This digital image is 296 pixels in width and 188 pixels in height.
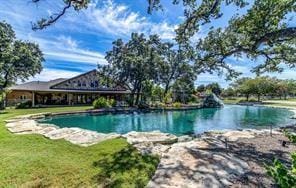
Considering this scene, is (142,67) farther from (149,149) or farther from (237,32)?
(149,149)

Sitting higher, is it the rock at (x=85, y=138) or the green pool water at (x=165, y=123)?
the rock at (x=85, y=138)

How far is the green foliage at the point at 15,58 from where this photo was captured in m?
23.8

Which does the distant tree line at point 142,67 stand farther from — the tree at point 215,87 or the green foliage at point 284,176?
the tree at point 215,87

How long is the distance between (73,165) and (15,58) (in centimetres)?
2363

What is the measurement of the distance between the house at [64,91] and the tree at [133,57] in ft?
11.0

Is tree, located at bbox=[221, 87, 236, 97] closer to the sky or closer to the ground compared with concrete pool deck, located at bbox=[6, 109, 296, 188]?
closer to the sky

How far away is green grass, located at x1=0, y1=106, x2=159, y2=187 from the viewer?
4.56 metres

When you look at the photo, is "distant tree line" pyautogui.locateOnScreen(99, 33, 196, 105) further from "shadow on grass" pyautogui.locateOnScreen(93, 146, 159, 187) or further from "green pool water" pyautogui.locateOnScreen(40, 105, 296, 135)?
"shadow on grass" pyautogui.locateOnScreen(93, 146, 159, 187)

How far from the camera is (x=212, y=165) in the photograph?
5250 millimetres

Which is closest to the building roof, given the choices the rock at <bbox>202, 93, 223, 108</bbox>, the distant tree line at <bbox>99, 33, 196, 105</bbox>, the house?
the house

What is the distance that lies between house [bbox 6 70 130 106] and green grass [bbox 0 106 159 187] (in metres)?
26.5

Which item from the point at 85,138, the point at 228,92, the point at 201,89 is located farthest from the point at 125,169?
the point at 228,92

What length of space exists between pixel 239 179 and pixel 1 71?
1068 inches

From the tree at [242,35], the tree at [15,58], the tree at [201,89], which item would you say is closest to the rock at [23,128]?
the tree at [242,35]
